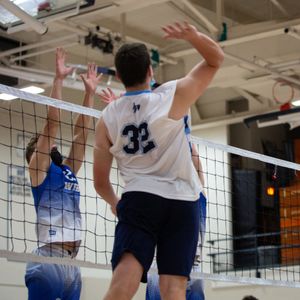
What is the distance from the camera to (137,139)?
401 centimetres

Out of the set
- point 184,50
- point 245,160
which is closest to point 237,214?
point 245,160

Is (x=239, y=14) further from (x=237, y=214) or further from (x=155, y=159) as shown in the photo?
(x=155, y=159)

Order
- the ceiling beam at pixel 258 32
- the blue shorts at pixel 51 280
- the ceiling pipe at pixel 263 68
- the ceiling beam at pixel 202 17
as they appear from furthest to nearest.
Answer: the ceiling pipe at pixel 263 68 → the ceiling beam at pixel 258 32 → the ceiling beam at pixel 202 17 → the blue shorts at pixel 51 280

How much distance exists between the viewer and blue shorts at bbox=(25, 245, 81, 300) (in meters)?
5.57

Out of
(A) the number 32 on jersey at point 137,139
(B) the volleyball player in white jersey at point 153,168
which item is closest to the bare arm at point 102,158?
(B) the volleyball player in white jersey at point 153,168

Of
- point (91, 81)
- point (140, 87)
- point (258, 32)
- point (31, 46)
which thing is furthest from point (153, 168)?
point (31, 46)

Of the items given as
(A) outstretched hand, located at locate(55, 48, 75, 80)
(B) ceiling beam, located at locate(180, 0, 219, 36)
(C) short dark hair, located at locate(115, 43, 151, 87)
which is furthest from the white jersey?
(B) ceiling beam, located at locate(180, 0, 219, 36)

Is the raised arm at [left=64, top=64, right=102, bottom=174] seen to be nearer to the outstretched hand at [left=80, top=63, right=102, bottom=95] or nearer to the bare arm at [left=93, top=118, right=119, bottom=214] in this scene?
the outstretched hand at [left=80, top=63, right=102, bottom=95]

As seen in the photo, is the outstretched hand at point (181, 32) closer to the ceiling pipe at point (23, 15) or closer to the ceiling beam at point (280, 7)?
the ceiling pipe at point (23, 15)

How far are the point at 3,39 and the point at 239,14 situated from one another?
13.8ft

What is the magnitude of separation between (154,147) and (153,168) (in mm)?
105

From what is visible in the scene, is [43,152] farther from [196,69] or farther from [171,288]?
[171,288]

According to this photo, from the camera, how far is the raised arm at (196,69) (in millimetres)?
3967

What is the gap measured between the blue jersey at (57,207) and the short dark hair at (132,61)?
204 centimetres
